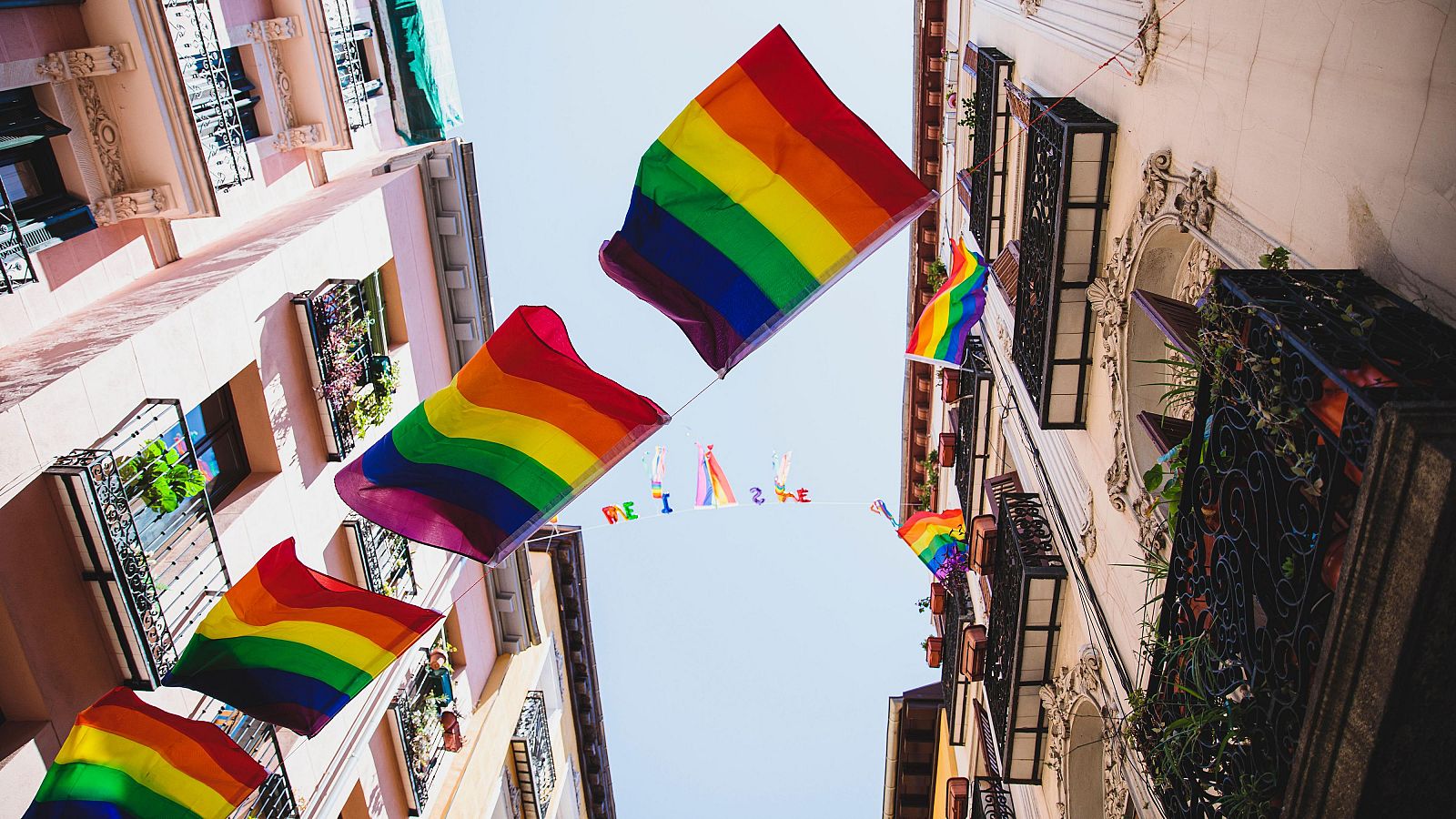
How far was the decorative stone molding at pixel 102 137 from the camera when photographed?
378 inches

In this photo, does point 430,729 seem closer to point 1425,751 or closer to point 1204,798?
point 1204,798

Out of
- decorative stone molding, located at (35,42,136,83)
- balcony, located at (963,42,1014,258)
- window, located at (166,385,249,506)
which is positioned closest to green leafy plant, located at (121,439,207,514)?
window, located at (166,385,249,506)

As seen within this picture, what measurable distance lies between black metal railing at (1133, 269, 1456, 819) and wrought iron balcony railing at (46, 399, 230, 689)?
9.18m

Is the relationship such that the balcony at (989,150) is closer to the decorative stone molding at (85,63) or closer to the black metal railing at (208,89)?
the black metal railing at (208,89)

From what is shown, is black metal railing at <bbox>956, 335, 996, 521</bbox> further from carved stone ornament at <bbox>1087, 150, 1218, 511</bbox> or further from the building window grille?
the building window grille

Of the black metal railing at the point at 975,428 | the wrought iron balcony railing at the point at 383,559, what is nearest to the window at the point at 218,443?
the wrought iron balcony railing at the point at 383,559

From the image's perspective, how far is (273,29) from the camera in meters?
13.4

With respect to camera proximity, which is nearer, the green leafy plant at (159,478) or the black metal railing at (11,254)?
the black metal railing at (11,254)

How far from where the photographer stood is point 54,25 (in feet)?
30.4

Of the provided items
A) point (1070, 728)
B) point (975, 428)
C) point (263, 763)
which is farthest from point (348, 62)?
point (1070, 728)

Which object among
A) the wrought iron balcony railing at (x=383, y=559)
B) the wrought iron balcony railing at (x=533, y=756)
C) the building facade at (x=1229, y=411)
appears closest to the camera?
the building facade at (x=1229, y=411)

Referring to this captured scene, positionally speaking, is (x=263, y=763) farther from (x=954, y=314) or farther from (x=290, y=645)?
(x=954, y=314)

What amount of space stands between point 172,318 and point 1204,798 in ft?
34.3

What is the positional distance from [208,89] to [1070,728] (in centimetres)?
1351
